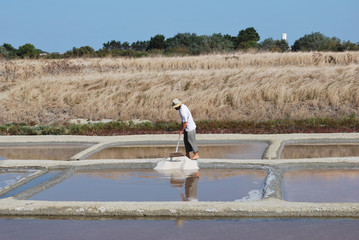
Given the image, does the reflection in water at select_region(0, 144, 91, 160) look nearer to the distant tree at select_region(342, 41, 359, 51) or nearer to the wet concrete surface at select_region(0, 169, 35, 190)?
the wet concrete surface at select_region(0, 169, 35, 190)

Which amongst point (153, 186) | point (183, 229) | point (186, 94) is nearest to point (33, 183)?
point (153, 186)

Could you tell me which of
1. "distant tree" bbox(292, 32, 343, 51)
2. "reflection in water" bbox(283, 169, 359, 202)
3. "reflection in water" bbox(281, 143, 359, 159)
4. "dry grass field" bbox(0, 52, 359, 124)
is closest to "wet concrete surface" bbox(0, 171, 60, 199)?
"reflection in water" bbox(283, 169, 359, 202)

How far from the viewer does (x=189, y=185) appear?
1003 cm

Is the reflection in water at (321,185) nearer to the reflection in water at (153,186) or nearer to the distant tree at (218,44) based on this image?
the reflection in water at (153,186)

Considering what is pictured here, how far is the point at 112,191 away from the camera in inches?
384

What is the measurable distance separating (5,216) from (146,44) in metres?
71.8

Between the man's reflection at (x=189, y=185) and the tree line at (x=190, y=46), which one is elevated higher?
the tree line at (x=190, y=46)

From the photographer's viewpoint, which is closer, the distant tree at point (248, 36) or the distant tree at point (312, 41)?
the distant tree at point (312, 41)

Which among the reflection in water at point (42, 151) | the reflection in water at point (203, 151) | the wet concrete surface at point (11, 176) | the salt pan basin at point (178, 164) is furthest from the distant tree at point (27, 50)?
the salt pan basin at point (178, 164)

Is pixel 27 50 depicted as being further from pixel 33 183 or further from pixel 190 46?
pixel 33 183

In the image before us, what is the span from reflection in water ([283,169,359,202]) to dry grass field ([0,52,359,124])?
37.0 ft

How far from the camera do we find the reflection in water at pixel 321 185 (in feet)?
28.7

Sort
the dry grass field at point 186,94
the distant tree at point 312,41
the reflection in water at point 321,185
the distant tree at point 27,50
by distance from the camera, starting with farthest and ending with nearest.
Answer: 1. the distant tree at point 27,50
2. the distant tree at point 312,41
3. the dry grass field at point 186,94
4. the reflection in water at point 321,185

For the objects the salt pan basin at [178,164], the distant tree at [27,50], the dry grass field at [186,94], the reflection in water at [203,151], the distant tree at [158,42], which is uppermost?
the distant tree at [158,42]
